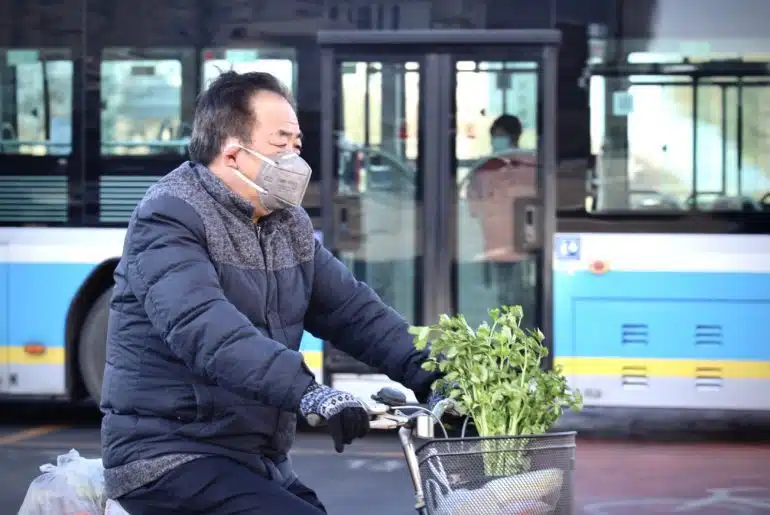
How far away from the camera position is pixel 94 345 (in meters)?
9.27

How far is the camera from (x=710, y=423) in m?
10.2

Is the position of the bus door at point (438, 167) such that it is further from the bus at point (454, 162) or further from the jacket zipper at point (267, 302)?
the jacket zipper at point (267, 302)

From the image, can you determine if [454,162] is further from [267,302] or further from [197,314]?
[197,314]

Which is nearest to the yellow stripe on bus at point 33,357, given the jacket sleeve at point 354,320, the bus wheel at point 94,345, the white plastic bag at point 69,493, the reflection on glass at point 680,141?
the bus wheel at point 94,345

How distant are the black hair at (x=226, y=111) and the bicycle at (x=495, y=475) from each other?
0.84 metres

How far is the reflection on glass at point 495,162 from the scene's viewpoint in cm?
905

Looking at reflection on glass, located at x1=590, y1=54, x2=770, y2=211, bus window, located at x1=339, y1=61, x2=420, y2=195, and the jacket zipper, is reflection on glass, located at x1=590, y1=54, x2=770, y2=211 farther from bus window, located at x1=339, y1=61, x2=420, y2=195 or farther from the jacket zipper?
the jacket zipper

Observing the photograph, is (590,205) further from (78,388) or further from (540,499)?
(540,499)

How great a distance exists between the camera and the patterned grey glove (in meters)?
2.84

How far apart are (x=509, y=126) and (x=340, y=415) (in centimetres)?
641

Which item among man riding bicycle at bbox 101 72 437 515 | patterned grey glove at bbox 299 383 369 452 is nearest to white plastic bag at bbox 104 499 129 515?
man riding bicycle at bbox 101 72 437 515

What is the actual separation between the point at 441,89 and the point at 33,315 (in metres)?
3.13

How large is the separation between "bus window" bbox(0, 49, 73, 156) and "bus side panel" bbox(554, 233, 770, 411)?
360cm

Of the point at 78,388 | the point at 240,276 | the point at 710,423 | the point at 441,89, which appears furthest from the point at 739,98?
the point at 240,276
